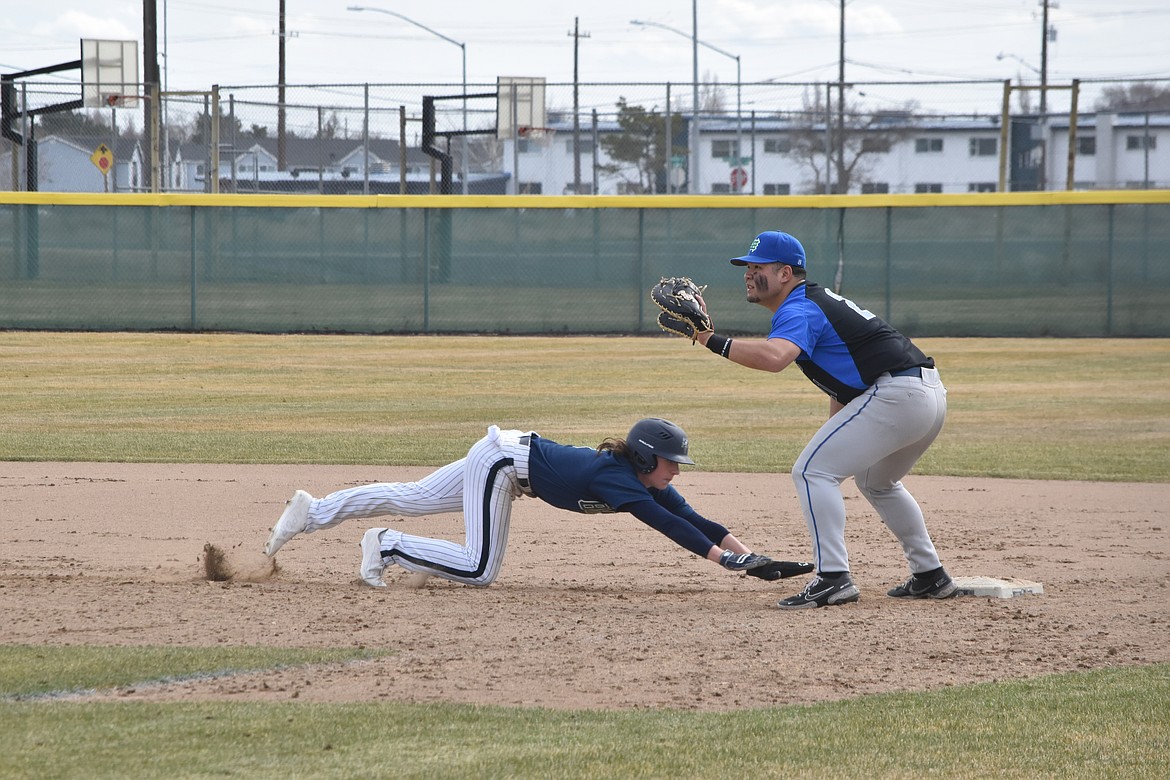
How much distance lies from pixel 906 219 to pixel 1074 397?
653cm

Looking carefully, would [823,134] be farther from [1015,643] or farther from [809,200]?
[1015,643]

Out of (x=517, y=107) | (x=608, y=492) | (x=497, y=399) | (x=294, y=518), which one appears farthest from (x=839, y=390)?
(x=517, y=107)

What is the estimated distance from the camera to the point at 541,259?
796 inches

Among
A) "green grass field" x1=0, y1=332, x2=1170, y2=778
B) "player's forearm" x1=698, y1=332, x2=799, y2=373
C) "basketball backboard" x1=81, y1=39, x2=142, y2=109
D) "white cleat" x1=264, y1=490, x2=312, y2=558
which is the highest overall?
"basketball backboard" x1=81, y1=39, x2=142, y2=109

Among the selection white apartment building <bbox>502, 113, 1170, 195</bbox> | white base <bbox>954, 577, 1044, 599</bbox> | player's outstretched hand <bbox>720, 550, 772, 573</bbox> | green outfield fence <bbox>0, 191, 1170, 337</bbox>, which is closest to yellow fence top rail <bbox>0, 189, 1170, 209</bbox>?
green outfield fence <bbox>0, 191, 1170, 337</bbox>

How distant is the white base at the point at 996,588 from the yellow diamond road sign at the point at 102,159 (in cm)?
1787

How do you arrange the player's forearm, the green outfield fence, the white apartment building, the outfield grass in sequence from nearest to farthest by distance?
the player's forearm < the outfield grass < the green outfield fence < the white apartment building

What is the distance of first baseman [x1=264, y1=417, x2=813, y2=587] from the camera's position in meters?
5.31

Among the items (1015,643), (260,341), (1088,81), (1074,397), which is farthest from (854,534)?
(1088,81)

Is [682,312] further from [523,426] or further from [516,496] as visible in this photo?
[523,426]

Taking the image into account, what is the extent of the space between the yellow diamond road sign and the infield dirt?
527 inches

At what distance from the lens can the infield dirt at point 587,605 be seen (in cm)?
440

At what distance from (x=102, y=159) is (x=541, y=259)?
23.2 ft

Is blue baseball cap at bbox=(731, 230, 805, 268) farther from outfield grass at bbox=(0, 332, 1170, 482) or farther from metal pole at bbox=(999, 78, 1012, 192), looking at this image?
metal pole at bbox=(999, 78, 1012, 192)
